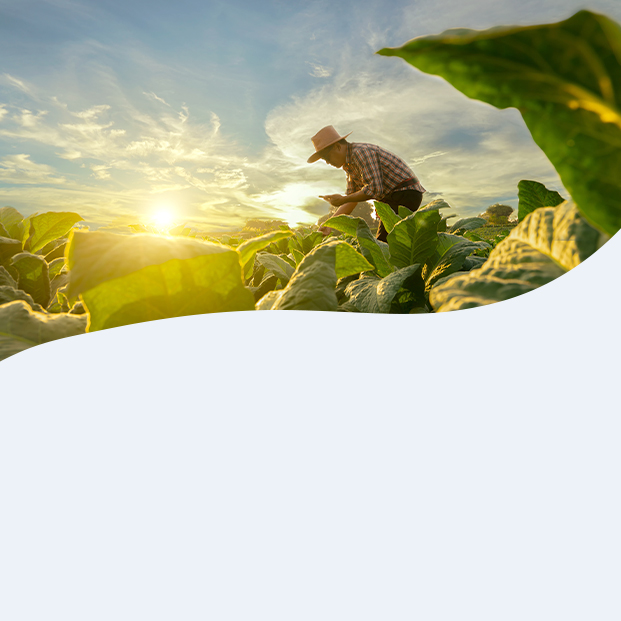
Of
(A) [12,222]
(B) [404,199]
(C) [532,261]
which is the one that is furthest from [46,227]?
(C) [532,261]

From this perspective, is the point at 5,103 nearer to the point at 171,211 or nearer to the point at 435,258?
the point at 171,211

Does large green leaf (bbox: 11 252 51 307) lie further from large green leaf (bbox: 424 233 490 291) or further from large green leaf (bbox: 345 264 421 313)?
large green leaf (bbox: 424 233 490 291)

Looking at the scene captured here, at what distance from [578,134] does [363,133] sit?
28 cm

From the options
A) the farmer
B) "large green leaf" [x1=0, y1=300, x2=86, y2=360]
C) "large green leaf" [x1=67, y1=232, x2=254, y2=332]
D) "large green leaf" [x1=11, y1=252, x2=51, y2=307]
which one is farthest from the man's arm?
→ "large green leaf" [x1=11, y1=252, x2=51, y2=307]

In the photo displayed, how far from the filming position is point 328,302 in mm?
552

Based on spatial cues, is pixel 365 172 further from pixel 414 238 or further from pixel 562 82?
pixel 562 82

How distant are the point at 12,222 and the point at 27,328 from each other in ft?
1.45

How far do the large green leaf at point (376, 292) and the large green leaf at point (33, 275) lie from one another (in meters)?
0.65

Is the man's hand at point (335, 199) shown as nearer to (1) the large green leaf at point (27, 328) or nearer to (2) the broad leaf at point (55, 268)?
(1) the large green leaf at point (27, 328)

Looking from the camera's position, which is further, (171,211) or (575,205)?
(171,211)

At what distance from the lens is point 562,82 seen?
1.26ft

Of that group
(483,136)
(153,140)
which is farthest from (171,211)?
(483,136)

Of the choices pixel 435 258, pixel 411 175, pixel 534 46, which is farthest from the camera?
pixel 435 258

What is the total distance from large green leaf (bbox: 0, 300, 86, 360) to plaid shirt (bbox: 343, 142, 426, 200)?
0.48 meters
